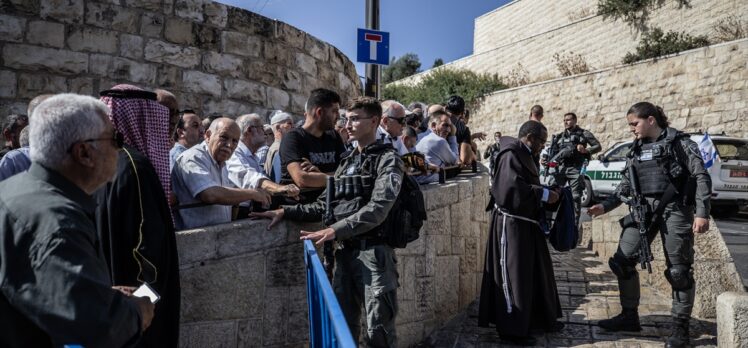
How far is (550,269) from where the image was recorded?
15.6 feet

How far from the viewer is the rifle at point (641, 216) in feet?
14.9

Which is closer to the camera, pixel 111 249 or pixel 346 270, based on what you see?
pixel 111 249

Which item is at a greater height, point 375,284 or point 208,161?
point 208,161

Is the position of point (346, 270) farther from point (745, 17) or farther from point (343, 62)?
point (745, 17)

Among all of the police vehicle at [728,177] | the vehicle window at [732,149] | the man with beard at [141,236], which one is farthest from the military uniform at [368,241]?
the vehicle window at [732,149]

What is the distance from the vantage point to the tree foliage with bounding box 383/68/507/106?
2528 centimetres

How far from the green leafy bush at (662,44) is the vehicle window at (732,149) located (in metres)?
7.20

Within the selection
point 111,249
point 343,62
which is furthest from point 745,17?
point 111,249

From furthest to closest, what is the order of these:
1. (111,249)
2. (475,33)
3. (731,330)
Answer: (475,33), (731,330), (111,249)

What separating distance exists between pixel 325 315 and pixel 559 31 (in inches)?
942

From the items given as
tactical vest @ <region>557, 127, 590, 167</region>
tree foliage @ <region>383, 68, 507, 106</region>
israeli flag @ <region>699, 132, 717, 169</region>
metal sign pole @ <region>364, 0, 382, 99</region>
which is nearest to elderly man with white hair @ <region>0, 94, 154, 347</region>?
metal sign pole @ <region>364, 0, 382, 99</region>

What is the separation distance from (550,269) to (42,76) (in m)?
5.77

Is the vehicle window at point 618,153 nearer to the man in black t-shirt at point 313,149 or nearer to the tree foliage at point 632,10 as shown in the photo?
the tree foliage at point 632,10

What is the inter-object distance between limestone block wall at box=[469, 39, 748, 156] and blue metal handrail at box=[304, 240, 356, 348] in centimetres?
1599
